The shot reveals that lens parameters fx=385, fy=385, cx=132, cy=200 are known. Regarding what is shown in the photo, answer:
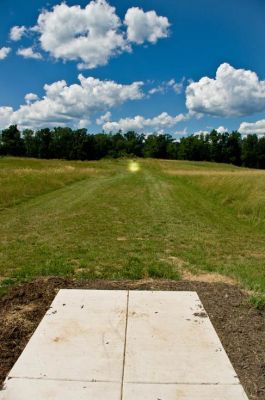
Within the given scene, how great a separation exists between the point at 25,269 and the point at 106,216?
23.0ft

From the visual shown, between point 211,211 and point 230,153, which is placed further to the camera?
point 230,153

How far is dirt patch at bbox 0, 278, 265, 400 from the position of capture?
377 centimetres

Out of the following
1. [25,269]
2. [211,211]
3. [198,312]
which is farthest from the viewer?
[211,211]

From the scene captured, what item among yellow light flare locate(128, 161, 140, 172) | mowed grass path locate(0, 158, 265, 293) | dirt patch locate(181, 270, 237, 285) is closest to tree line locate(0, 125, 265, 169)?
yellow light flare locate(128, 161, 140, 172)

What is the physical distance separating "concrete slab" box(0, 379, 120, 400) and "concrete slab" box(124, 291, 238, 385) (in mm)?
246

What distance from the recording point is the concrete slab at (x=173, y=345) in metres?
3.56

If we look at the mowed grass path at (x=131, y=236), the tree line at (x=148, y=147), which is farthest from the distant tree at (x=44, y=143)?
the mowed grass path at (x=131, y=236)

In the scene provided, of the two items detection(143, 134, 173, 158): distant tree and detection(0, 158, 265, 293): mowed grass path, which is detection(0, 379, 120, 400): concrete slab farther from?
detection(143, 134, 173, 158): distant tree

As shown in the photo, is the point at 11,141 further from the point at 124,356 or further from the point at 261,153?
the point at 124,356

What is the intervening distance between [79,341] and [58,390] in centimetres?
82

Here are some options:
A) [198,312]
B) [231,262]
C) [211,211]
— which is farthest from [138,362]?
[211,211]

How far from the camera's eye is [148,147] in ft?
406

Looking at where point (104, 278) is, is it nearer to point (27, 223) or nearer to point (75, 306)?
point (75, 306)

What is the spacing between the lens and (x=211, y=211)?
1677 cm
